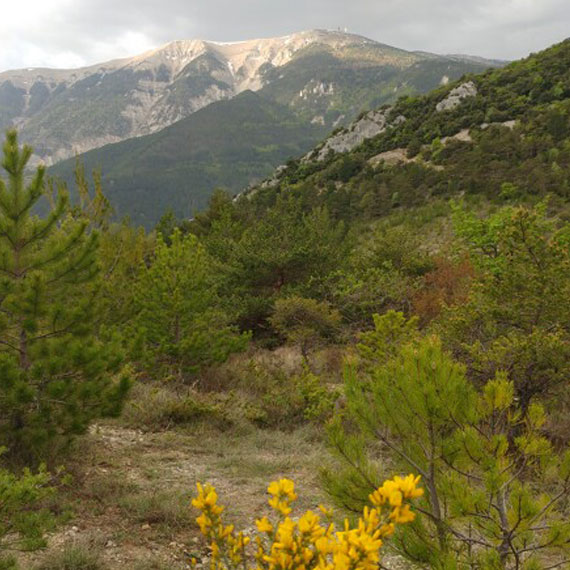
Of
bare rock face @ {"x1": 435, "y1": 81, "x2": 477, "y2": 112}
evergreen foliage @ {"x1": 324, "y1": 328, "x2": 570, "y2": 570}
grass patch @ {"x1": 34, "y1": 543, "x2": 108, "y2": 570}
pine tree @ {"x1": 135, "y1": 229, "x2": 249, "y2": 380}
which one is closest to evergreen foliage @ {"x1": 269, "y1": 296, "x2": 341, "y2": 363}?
pine tree @ {"x1": 135, "y1": 229, "x2": 249, "y2": 380}

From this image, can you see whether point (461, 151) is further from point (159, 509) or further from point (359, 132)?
point (159, 509)

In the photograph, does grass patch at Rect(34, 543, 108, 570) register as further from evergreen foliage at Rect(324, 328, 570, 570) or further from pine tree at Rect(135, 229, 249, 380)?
pine tree at Rect(135, 229, 249, 380)

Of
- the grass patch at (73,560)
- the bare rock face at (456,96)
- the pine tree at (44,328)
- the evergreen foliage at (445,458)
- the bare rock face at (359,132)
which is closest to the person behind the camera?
the evergreen foliage at (445,458)

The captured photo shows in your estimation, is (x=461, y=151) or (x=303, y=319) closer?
(x=303, y=319)

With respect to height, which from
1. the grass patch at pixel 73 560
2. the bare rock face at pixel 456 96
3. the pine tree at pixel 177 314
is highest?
the bare rock face at pixel 456 96

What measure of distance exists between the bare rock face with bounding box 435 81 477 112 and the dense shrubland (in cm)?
1872

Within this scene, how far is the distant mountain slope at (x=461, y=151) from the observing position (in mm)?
24031

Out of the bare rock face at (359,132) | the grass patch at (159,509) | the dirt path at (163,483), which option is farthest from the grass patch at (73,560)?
the bare rock face at (359,132)

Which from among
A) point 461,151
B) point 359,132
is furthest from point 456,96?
point 461,151

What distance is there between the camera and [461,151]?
28.8m

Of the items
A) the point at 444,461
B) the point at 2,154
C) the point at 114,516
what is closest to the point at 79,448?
the point at 114,516

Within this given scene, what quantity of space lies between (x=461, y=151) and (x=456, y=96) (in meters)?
11.4

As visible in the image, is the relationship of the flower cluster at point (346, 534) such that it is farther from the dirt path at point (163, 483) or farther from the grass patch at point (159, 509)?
the grass patch at point (159, 509)

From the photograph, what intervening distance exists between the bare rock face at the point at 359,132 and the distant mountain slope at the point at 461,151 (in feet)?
0.40
